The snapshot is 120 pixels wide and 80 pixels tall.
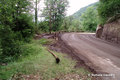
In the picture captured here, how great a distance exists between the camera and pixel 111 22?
1299 centimetres

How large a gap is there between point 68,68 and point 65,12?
1198 inches

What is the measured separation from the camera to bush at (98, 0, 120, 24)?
12.1m

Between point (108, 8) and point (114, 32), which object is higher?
point (108, 8)

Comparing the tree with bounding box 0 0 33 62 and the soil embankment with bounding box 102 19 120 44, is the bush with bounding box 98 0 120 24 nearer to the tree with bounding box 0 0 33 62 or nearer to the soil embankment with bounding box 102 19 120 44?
the soil embankment with bounding box 102 19 120 44

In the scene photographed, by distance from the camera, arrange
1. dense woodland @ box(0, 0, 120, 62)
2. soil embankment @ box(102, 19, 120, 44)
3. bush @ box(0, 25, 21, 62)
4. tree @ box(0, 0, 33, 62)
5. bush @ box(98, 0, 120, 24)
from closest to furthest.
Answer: tree @ box(0, 0, 33, 62)
dense woodland @ box(0, 0, 120, 62)
bush @ box(0, 25, 21, 62)
soil embankment @ box(102, 19, 120, 44)
bush @ box(98, 0, 120, 24)

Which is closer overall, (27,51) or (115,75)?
(115,75)

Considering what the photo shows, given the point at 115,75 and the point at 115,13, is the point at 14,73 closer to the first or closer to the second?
the point at 115,75

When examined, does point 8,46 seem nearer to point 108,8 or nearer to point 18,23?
point 18,23

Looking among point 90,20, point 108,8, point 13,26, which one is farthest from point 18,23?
point 90,20

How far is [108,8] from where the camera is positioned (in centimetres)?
1314

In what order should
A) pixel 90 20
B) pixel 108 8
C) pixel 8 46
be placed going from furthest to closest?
pixel 90 20 < pixel 108 8 < pixel 8 46

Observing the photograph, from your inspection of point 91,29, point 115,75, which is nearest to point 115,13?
→ point 115,75

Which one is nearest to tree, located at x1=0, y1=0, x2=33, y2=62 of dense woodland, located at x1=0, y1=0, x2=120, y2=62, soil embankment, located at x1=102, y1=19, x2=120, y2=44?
dense woodland, located at x1=0, y1=0, x2=120, y2=62

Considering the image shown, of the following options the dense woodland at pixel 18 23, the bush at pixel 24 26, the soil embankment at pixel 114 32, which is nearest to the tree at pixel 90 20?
the dense woodland at pixel 18 23
